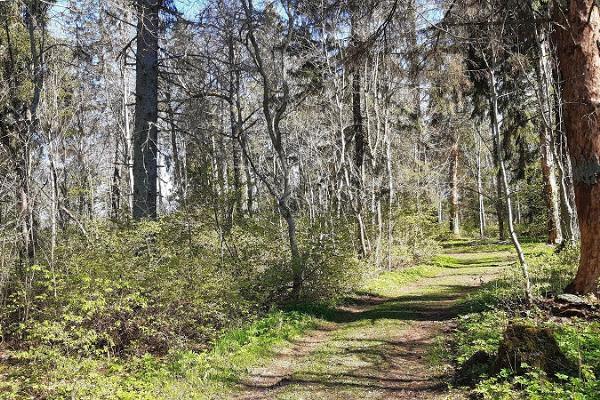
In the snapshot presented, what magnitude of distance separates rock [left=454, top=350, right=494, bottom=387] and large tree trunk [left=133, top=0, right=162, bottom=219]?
21.2 ft

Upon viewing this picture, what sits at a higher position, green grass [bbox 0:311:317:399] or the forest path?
green grass [bbox 0:311:317:399]

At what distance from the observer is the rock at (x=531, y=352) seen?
437 centimetres

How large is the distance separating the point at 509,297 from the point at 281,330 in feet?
12.1

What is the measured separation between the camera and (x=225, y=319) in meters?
7.80

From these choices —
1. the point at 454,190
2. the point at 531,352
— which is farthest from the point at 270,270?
the point at 454,190

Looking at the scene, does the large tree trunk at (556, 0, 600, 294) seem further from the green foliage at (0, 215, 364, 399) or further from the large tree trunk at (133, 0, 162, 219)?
the large tree trunk at (133, 0, 162, 219)

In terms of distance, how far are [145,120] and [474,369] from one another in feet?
24.3

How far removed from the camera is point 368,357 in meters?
6.45

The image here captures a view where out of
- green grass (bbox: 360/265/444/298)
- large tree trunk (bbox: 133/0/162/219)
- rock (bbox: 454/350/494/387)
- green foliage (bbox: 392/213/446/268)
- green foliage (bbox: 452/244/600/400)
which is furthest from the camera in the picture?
green foliage (bbox: 392/213/446/268)

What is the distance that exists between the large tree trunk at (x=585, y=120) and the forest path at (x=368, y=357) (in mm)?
2450

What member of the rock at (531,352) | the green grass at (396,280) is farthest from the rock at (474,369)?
the green grass at (396,280)

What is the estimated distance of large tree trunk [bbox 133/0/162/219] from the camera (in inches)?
358

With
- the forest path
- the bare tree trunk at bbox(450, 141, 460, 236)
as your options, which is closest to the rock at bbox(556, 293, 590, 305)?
the forest path

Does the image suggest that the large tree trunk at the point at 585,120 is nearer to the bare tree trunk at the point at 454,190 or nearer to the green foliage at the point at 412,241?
the green foliage at the point at 412,241
